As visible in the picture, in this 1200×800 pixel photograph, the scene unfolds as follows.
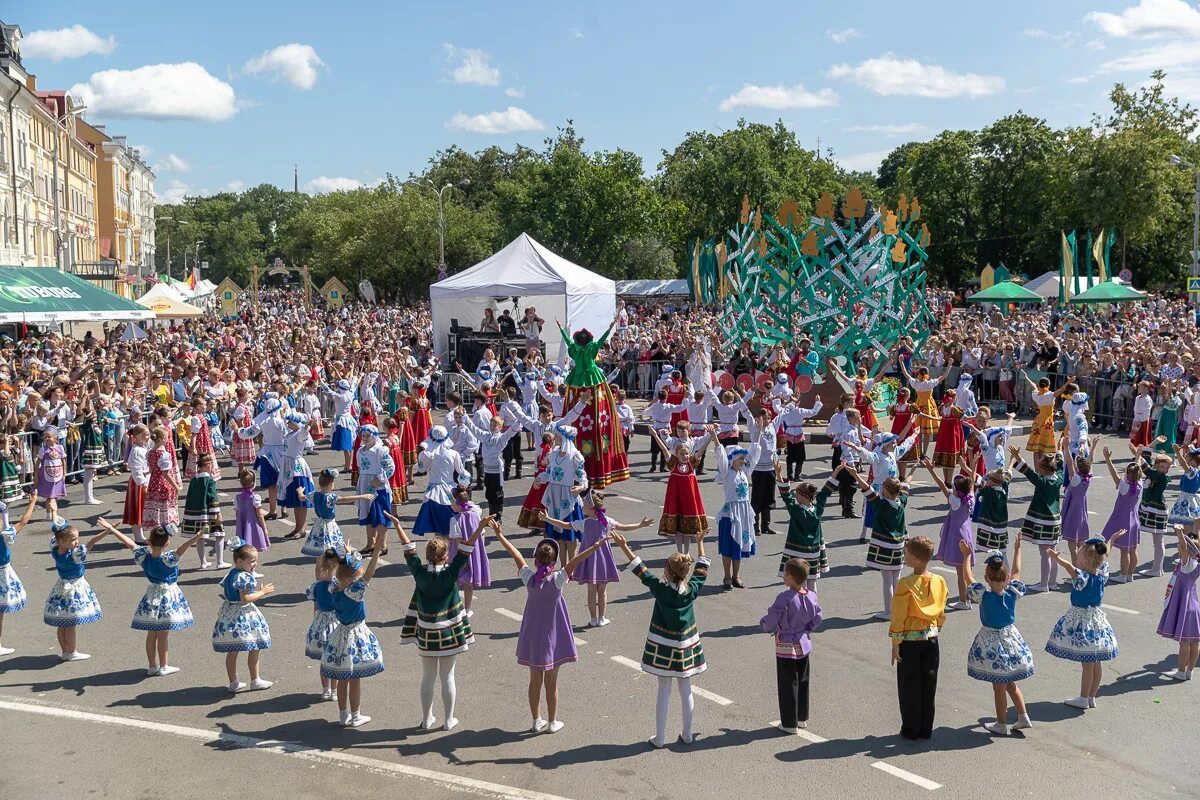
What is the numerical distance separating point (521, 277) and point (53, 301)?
11987mm

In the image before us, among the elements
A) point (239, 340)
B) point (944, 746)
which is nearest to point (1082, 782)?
point (944, 746)

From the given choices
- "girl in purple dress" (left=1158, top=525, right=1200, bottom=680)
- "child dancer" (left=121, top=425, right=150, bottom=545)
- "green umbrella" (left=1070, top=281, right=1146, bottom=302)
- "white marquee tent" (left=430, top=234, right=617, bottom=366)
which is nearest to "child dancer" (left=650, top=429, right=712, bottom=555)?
"girl in purple dress" (left=1158, top=525, right=1200, bottom=680)

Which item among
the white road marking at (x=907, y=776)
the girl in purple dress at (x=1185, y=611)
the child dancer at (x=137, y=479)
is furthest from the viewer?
the child dancer at (x=137, y=479)

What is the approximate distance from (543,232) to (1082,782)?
161ft

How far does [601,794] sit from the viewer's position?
700 cm

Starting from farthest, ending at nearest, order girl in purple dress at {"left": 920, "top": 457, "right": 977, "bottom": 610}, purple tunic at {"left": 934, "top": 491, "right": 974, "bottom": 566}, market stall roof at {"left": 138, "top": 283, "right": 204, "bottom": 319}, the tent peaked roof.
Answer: market stall roof at {"left": 138, "top": 283, "right": 204, "bottom": 319} → the tent peaked roof → purple tunic at {"left": 934, "top": 491, "right": 974, "bottom": 566} → girl in purple dress at {"left": 920, "top": 457, "right": 977, "bottom": 610}

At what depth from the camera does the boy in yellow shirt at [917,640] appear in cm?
773

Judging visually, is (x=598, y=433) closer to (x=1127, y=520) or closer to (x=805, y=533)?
(x=805, y=533)

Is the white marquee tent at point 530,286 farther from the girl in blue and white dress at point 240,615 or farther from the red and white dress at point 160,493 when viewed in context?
the girl in blue and white dress at point 240,615

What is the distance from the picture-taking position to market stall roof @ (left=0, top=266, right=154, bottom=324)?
27.5 metres

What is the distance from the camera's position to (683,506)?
11789 mm

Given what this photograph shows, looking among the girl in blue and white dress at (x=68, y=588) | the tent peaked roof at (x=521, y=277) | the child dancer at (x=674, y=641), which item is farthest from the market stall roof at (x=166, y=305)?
the child dancer at (x=674, y=641)

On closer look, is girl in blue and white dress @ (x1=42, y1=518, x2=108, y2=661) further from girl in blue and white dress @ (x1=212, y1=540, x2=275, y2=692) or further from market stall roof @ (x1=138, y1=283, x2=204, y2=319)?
market stall roof @ (x1=138, y1=283, x2=204, y2=319)

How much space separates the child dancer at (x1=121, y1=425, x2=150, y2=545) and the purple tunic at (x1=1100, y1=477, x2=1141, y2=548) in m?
10.7
